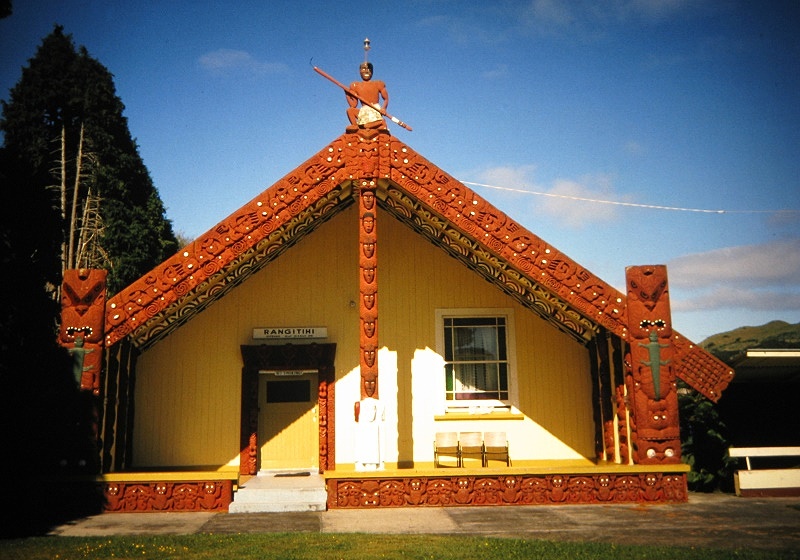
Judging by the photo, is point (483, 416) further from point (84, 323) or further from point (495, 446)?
point (84, 323)

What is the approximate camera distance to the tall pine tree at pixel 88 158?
26656 millimetres

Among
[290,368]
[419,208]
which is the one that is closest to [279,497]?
[290,368]

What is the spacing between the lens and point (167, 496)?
9.18 meters

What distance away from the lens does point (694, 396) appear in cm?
1141

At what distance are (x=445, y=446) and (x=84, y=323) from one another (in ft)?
23.1

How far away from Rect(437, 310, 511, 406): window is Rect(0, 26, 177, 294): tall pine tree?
61.2 ft

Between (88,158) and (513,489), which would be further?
(88,158)

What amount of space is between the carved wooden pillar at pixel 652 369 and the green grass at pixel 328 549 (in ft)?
10.2

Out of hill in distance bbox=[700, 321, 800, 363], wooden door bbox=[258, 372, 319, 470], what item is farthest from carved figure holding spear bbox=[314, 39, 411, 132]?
hill in distance bbox=[700, 321, 800, 363]

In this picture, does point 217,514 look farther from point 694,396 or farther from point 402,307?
point 694,396

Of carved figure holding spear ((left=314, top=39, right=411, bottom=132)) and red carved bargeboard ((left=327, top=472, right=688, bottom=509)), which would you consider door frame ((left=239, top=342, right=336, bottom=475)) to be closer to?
red carved bargeboard ((left=327, top=472, right=688, bottom=509))

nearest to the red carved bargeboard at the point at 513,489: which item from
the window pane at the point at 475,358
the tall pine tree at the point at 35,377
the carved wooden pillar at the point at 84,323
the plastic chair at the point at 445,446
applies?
the plastic chair at the point at 445,446

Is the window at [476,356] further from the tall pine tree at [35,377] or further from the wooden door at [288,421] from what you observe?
the tall pine tree at [35,377]

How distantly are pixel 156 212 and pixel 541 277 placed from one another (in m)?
22.3
